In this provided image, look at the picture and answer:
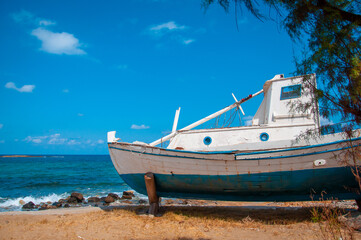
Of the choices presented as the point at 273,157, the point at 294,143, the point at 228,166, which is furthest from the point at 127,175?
the point at 294,143

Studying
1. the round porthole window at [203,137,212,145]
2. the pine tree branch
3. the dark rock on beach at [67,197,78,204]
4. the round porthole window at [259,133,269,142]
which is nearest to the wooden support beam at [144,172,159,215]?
the round porthole window at [203,137,212,145]

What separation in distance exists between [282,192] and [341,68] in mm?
5022

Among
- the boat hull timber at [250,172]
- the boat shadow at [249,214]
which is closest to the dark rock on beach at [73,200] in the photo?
the boat shadow at [249,214]

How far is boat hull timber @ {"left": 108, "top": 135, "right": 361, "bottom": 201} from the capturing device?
7203mm

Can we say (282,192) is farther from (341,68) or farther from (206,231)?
(341,68)

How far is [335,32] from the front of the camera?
3.86 meters

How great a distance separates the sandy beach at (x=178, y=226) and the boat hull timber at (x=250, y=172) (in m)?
0.70

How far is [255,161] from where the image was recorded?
764cm

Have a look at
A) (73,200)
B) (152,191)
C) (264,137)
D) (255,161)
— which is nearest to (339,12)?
(255,161)

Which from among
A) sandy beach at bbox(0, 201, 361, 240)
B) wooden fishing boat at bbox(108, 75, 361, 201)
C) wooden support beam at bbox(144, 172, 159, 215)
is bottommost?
sandy beach at bbox(0, 201, 361, 240)

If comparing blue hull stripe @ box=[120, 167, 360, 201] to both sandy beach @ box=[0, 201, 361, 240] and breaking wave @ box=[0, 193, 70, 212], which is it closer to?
sandy beach @ box=[0, 201, 361, 240]

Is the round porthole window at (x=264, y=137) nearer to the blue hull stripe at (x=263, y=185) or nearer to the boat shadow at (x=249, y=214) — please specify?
the blue hull stripe at (x=263, y=185)

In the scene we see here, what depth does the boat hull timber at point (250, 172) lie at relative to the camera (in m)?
7.20

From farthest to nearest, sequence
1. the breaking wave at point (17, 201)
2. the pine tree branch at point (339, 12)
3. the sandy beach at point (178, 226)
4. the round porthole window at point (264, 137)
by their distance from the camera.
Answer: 1. the breaking wave at point (17, 201)
2. the round porthole window at point (264, 137)
3. the sandy beach at point (178, 226)
4. the pine tree branch at point (339, 12)
